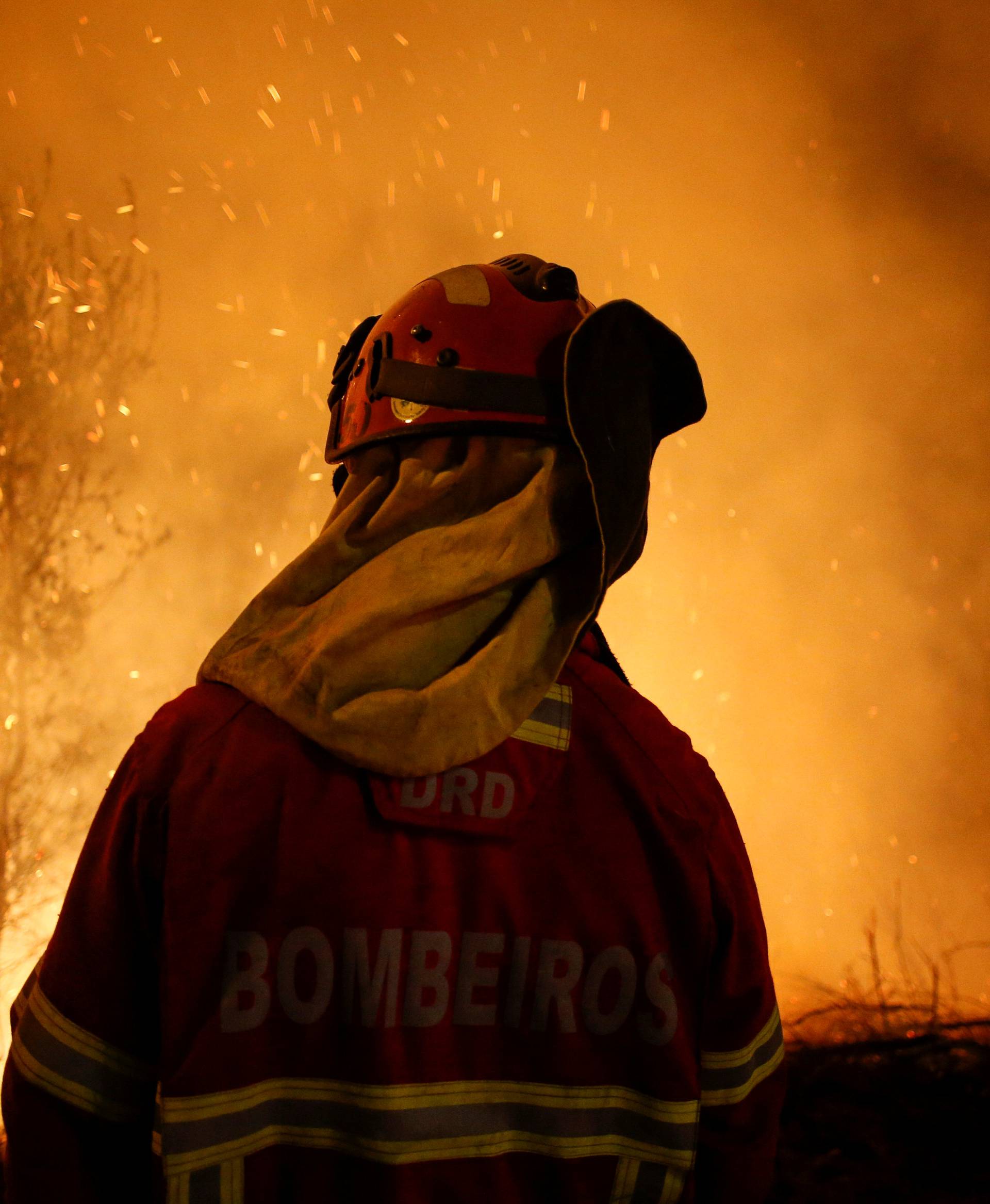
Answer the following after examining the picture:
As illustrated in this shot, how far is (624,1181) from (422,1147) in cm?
25

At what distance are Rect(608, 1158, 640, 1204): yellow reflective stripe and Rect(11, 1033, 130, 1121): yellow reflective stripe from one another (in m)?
0.56

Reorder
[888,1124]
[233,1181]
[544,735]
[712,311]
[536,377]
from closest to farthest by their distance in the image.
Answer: [233,1181], [544,735], [536,377], [888,1124], [712,311]

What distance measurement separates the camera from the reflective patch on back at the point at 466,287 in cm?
112

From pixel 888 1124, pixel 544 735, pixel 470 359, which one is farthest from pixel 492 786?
pixel 888 1124

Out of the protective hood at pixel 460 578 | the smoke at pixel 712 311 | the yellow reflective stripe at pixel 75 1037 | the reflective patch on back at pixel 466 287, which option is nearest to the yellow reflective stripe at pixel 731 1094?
the protective hood at pixel 460 578

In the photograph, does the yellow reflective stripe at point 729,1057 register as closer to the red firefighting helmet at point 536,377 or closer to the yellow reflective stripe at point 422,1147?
the yellow reflective stripe at point 422,1147

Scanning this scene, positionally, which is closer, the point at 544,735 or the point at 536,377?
the point at 544,735

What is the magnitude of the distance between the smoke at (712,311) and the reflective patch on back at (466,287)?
229cm

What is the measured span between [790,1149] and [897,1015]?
1058mm

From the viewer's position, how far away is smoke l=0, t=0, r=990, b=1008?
3.26 meters

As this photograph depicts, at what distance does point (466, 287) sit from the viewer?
1140 millimetres

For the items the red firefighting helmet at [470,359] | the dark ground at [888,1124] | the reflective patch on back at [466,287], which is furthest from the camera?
the dark ground at [888,1124]

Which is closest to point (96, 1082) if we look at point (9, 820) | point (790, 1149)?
point (790, 1149)

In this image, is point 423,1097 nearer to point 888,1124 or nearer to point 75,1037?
point 75,1037
